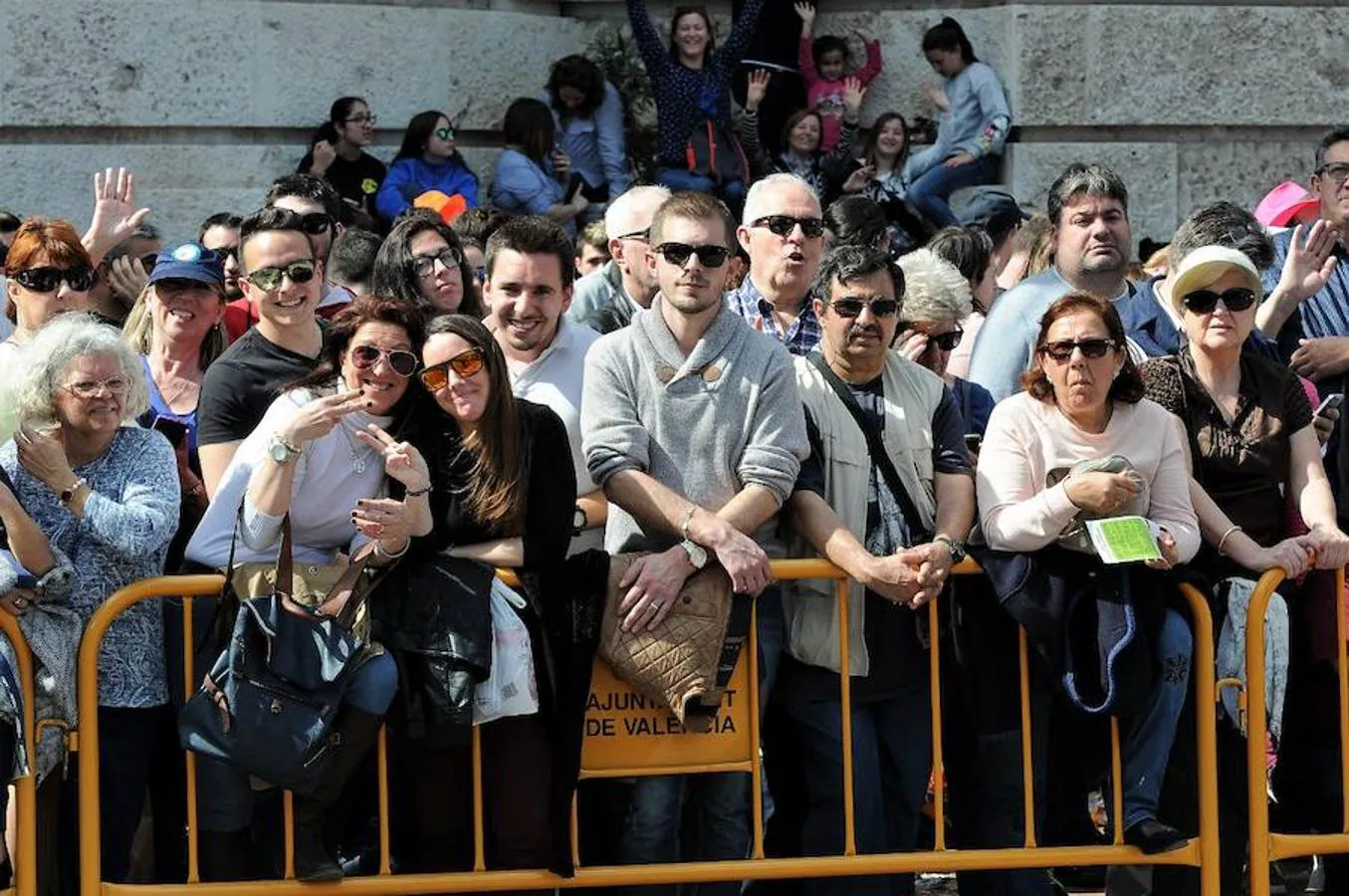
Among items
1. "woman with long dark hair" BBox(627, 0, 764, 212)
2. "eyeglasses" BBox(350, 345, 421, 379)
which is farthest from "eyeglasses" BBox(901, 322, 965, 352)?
"woman with long dark hair" BBox(627, 0, 764, 212)

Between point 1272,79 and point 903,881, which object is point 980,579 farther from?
point 1272,79

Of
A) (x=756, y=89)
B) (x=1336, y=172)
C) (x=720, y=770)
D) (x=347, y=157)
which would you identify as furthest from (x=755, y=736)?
(x=756, y=89)

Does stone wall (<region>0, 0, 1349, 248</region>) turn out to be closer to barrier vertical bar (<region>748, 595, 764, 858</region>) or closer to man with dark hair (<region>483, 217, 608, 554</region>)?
man with dark hair (<region>483, 217, 608, 554</region>)

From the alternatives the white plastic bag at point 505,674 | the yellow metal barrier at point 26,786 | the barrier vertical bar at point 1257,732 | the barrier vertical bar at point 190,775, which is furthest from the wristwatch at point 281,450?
the barrier vertical bar at point 1257,732

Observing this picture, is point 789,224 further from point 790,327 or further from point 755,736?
point 755,736

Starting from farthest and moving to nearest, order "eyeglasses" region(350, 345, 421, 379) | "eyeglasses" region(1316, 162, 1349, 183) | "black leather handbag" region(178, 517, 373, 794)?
"eyeglasses" region(1316, 162, 1349, 183)
"eyeglasses" region(350, 345, 421, 379)
"black leather handbag" region(178, 517, 373, 794)

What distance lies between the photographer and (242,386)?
6.07m

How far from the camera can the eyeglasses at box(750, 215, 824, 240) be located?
22.0ft

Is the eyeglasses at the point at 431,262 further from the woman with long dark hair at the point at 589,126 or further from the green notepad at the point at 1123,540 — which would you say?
the woman with long dark hair at the point at 589,126

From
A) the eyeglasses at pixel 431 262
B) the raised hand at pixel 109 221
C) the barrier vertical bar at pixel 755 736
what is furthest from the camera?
the raised hand at pixel 109 221

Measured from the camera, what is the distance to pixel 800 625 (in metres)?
6.03

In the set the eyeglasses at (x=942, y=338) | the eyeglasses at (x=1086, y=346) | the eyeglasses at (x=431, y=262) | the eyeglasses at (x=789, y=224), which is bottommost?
the eyeglasses at (x=1086, y=346)

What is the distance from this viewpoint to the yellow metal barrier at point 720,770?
5.64 m

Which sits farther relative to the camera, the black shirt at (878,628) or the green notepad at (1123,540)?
the black shirt at (878,628)
